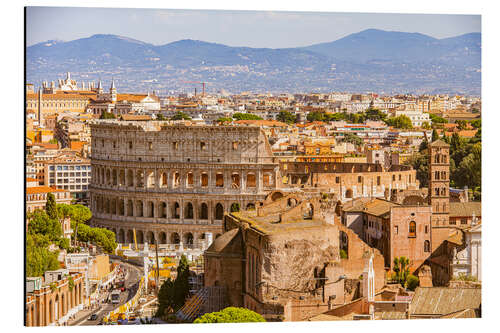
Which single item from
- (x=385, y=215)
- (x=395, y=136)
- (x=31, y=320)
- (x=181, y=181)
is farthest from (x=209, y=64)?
(x=31, y=320)

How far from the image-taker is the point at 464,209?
50.1m

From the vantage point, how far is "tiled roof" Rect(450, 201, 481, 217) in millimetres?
49031

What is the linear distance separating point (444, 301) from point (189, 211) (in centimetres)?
3170

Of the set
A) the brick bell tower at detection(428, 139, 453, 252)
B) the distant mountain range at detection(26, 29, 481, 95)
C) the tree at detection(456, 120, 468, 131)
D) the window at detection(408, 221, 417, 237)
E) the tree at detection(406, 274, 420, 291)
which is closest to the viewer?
the tree at detection(406, 274, 420, 291)

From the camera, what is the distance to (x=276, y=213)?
42281mm

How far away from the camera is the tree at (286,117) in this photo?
512ft

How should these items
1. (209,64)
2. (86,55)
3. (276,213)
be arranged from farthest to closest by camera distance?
(209,64) → (86,55) → (276,213)

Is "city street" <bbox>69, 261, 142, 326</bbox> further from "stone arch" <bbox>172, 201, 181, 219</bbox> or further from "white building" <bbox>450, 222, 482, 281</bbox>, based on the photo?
"stone arch" <bbox>172, 201, 181, 219</bbox>

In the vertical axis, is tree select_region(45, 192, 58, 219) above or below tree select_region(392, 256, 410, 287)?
above

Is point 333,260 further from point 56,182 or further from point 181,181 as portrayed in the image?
point 56,182

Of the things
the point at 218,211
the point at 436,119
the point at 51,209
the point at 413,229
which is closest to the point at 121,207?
the point at 218,211

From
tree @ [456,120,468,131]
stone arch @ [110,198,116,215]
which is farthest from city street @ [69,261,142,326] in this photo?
tree @ [456,120,468,131]

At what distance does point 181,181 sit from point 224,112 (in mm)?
94950

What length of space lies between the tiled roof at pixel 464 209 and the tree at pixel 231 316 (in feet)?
56.1
